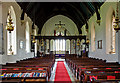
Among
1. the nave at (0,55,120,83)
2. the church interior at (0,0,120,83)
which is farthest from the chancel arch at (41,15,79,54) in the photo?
the nave at (0,55,120,83)

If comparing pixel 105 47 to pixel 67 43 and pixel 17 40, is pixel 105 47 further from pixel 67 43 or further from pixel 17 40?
pixel 67 43

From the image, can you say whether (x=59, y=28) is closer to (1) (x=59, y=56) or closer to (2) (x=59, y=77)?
(1) (x=59, y=56)

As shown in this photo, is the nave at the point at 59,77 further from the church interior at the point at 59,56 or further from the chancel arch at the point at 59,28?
the chancel arch at the point at 59,28

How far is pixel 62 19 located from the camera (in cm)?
2709

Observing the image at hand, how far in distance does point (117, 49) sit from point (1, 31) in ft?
25.3

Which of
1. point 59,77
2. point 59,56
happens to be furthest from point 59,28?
point 59,77

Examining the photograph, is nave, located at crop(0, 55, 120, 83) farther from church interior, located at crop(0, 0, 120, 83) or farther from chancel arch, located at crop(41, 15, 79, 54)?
chancel arch, located at crop(41, 15, 79, 54)

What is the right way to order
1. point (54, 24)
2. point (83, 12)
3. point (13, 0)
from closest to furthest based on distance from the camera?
point (13, 0)
point (83, 12)
point (54, 24)

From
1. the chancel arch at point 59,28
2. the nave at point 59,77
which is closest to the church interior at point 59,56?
the nave at point 59,77

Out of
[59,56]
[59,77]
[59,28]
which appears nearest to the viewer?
[59,77]

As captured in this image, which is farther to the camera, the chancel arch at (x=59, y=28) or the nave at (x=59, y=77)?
the chancel arch at (x=59, y=28)

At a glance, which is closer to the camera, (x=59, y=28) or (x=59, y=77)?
(x=59, y=77)

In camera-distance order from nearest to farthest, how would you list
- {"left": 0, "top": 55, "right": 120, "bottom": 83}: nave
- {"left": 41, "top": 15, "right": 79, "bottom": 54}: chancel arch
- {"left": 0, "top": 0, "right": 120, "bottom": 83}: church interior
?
1. {"left": 0, "top": 55, "right": 120, "bottom": 83}: nave
2. {"left": 0, "top": 0, "right": 120, "bottom": 83}: church interior
3. {"left": 41, "top": 15, "right": 79, "bottom": 54}: chancel arch

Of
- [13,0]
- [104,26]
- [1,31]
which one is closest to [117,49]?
[104,26]
